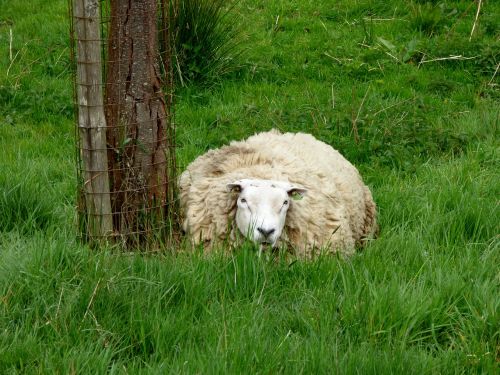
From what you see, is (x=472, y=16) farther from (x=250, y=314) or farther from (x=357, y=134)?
(x=250, y=314)

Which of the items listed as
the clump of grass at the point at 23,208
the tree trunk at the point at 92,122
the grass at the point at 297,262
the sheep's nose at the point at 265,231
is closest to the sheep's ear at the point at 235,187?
the sheep's nose at the point at 265,231

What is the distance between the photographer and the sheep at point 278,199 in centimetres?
492

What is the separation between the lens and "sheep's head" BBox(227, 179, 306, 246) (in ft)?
15.4

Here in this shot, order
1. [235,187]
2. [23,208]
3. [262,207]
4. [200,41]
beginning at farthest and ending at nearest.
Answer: [200,41], [235,187], [23,208], [262,207]

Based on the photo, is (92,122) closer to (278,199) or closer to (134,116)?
(134,116)

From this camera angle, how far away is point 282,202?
4.94 m

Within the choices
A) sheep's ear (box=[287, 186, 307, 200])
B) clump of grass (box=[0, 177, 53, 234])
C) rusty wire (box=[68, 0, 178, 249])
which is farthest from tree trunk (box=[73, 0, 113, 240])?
sheep's ear (box=[287, 186, 307, 200])

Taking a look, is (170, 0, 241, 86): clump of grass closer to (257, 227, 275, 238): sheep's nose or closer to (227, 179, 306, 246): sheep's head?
(227, 179, 306, 246): sheep's head

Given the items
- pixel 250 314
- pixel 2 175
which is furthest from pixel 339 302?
pixel 2 175

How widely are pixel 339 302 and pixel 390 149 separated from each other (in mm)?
3268

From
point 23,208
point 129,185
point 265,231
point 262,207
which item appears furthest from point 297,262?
point 23,208

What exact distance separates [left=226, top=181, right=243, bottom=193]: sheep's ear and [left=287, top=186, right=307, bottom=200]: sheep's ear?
285mm

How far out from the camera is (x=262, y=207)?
484 cm

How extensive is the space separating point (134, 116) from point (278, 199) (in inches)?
36.3
